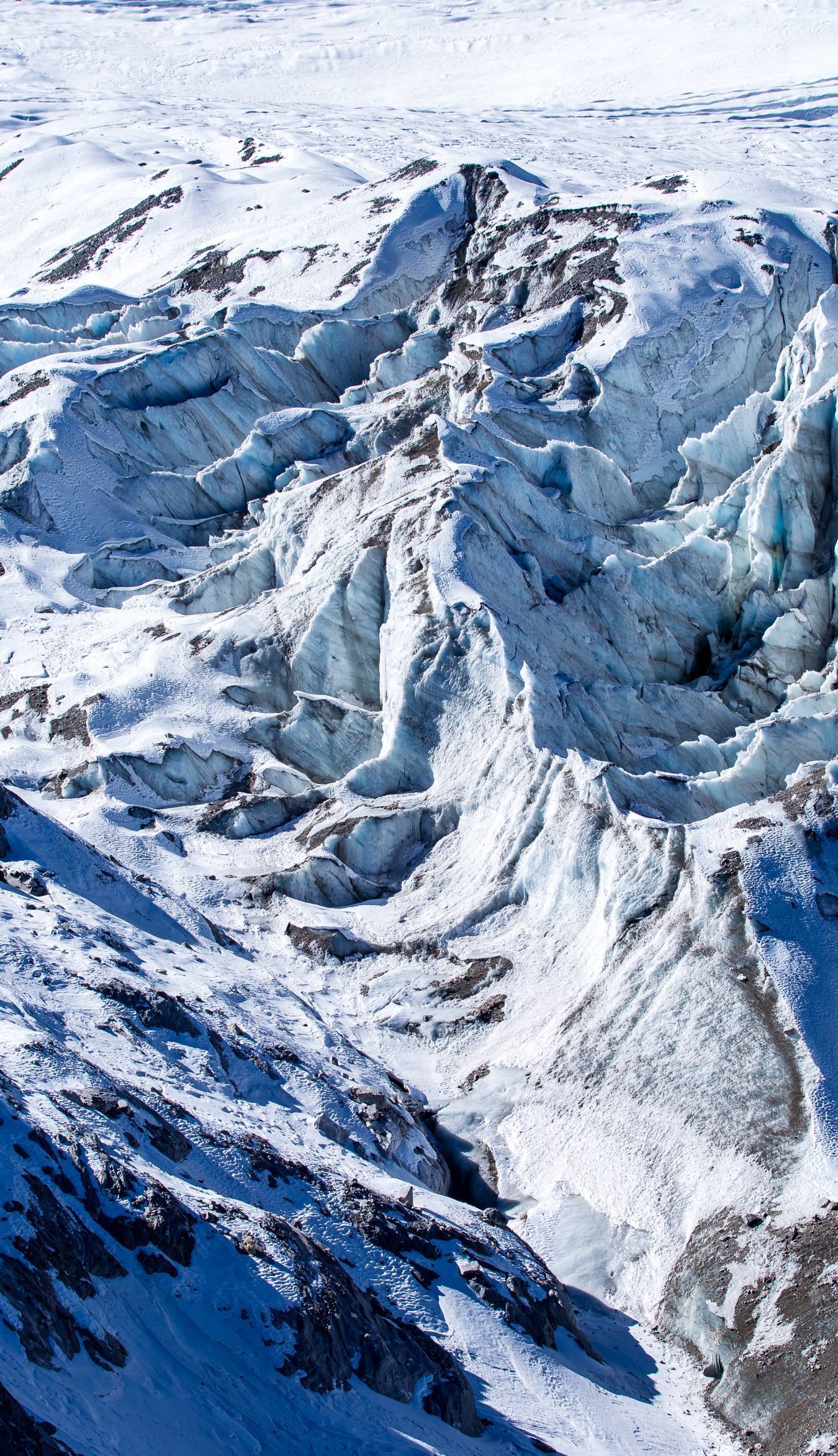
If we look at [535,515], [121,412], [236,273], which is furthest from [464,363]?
[236,273]

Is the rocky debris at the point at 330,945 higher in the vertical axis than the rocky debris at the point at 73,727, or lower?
lower

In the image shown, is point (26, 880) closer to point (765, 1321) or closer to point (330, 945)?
point (330, 945)

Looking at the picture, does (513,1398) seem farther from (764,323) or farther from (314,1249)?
(764,323)

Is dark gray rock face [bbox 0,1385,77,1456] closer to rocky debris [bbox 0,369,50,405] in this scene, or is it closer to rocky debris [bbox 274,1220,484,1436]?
rocky debris [bbox 274,1220,484,1436]

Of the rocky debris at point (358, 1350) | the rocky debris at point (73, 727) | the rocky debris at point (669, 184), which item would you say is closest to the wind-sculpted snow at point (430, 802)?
the rocky debris at point (358, 1350)

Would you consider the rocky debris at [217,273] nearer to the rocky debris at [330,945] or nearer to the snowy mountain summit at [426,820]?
the snowy mountain summit at [426,820]

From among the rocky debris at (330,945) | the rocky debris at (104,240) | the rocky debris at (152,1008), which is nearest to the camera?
the rocky debris at (152,1008)

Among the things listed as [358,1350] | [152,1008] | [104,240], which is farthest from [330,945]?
[104,240]
